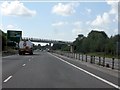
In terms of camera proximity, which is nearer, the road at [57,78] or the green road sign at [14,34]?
the road at [57,78]

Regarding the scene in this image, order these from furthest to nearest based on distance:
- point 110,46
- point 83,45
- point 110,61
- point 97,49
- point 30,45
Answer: point 83,45 < point 97,49 < point 110,46 < point 30,45 < point 110,61

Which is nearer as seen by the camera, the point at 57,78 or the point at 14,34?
the point at 57,78

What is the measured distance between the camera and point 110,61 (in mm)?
27625

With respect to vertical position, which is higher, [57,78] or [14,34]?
[14,34]

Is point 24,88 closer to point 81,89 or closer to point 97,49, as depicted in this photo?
point 81,89

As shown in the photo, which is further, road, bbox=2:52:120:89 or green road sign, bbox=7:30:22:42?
green road sign, bbox=7:30:22:42

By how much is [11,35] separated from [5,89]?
87265mm

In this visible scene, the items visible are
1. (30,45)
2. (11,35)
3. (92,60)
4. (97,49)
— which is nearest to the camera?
(92,60)

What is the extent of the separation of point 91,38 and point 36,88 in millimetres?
139651

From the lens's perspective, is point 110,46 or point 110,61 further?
point 110,46

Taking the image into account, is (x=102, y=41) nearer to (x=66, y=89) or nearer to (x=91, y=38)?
(x=91, y=38)

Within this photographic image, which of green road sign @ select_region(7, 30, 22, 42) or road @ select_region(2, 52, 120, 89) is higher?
green road sign @ select_region(7, 30, 22, 42)

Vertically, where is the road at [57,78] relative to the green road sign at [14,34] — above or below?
below

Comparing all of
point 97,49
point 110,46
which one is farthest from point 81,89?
point 97,49
